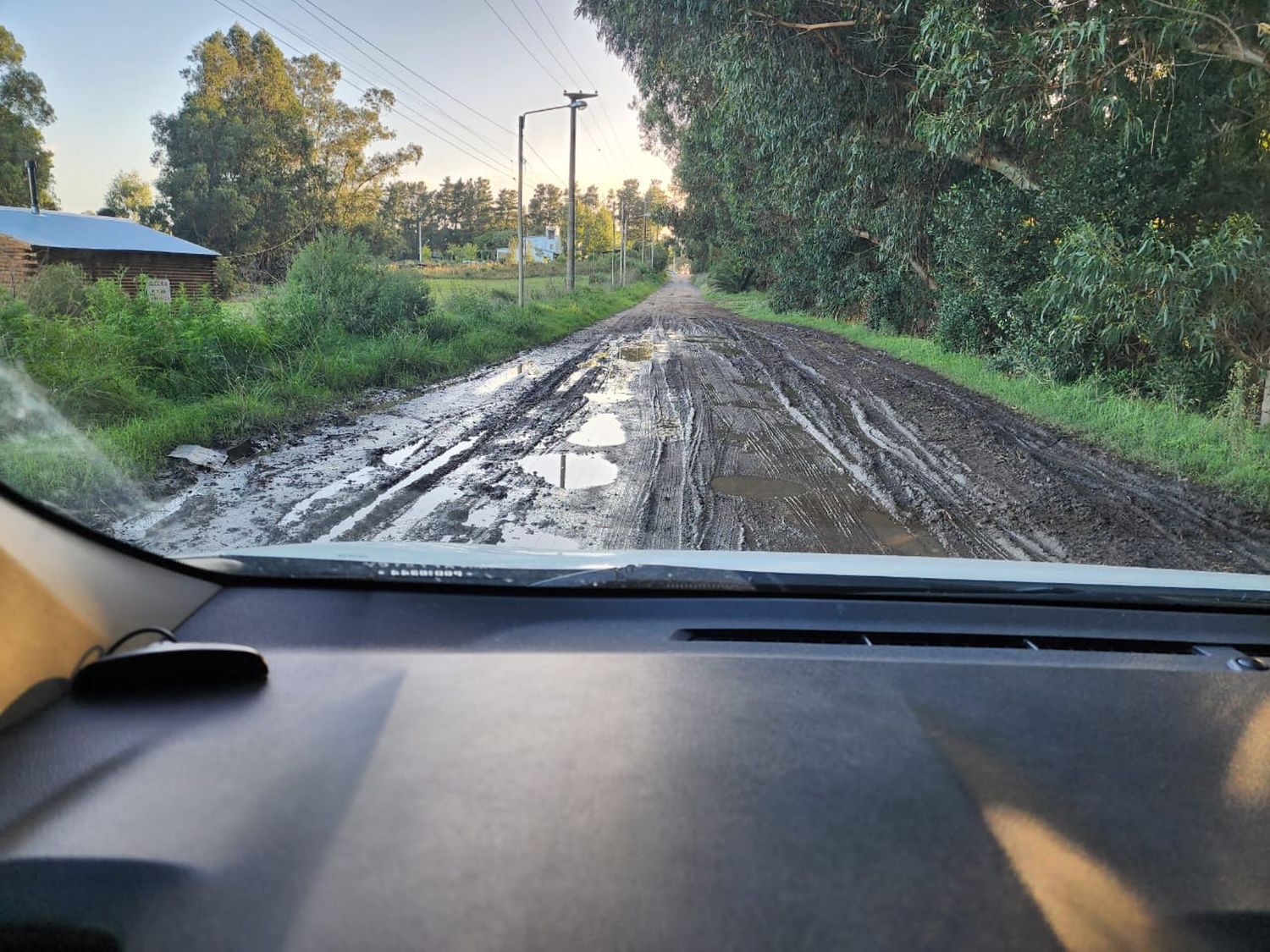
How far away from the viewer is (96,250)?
17172 mm

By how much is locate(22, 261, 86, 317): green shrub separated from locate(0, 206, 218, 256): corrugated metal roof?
1.96 metres

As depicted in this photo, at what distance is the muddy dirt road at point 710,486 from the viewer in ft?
19.5

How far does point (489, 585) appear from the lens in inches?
101

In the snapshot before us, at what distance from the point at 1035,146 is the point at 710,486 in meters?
10.0

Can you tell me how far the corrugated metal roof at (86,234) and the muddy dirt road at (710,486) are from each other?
6.17m

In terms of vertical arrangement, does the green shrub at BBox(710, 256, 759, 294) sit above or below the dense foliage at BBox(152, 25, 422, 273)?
below

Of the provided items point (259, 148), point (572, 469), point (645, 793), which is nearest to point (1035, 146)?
point (572, 469)

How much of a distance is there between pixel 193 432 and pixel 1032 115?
10068 millimetres

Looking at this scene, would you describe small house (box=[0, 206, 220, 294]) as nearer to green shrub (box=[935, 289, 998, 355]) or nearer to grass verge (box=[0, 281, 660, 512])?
grass verge (box=[0, 281, 660, 512])

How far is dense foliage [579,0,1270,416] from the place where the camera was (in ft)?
29.2

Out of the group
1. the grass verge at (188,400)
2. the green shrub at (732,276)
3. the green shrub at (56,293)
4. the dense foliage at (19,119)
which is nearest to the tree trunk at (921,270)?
the grass verge at (188,400)

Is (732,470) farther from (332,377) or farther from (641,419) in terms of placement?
(332,377)

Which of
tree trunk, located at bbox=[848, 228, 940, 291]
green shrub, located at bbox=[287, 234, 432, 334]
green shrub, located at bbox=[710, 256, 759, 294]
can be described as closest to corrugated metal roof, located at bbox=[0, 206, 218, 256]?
green shrub, located at bbox=[287, 234, 432, 334]

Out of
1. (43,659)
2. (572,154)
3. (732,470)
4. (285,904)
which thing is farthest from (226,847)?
(572,154)
